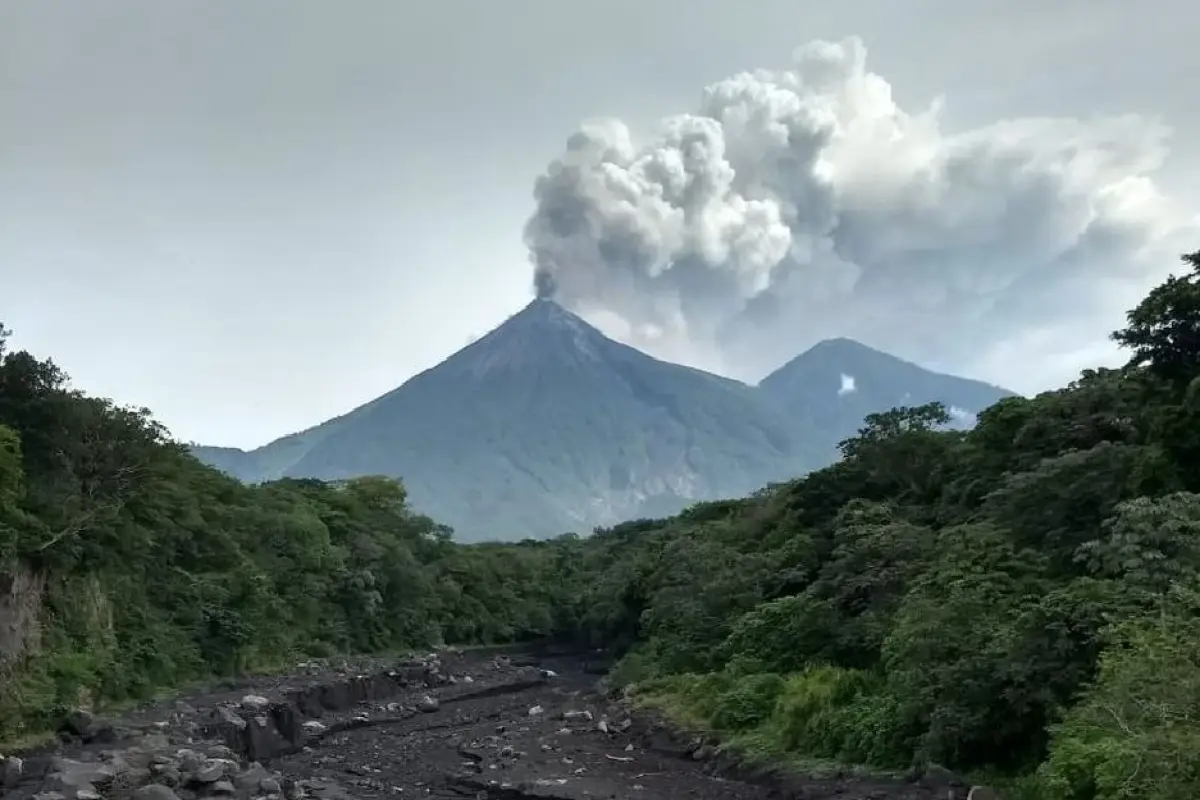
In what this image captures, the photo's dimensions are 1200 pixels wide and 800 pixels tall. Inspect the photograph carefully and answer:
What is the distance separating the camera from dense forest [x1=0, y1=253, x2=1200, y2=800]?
42.0ft

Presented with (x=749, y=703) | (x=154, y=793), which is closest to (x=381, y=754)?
(x=749, y=703)

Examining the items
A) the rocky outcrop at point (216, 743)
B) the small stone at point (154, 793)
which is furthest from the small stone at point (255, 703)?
the small stone at point (154, 793)

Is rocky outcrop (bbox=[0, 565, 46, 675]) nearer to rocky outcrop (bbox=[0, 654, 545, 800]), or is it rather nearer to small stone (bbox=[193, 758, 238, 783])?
rocky outcrop (bbox=[0, 654, 545, 800])

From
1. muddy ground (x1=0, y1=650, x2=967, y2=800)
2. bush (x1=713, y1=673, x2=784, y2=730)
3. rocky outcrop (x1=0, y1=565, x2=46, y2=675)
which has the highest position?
rocky outcrop (x1=0, y1=565, x2=46, y2=675)

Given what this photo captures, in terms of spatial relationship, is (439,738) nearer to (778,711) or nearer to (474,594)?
(778,711)

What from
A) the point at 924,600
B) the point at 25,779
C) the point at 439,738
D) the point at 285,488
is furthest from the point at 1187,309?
the point at 285,488

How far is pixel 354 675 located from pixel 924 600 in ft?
75.0

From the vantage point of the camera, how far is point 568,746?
73.6 ft

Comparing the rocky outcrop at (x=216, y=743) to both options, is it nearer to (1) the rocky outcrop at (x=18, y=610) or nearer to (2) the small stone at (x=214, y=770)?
(2) the small stone at (x=214, y=770)

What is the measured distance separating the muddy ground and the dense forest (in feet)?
3.46

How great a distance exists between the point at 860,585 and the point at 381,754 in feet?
35.2

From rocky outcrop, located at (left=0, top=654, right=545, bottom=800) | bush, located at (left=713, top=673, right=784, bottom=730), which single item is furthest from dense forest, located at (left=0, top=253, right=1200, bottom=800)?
rocky outcrop, located at (left=0, top=654, right=545, bottom=800)

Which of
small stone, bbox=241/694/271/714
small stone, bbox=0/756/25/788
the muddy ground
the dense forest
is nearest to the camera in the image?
the dense forest

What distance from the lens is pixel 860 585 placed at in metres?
22.3
